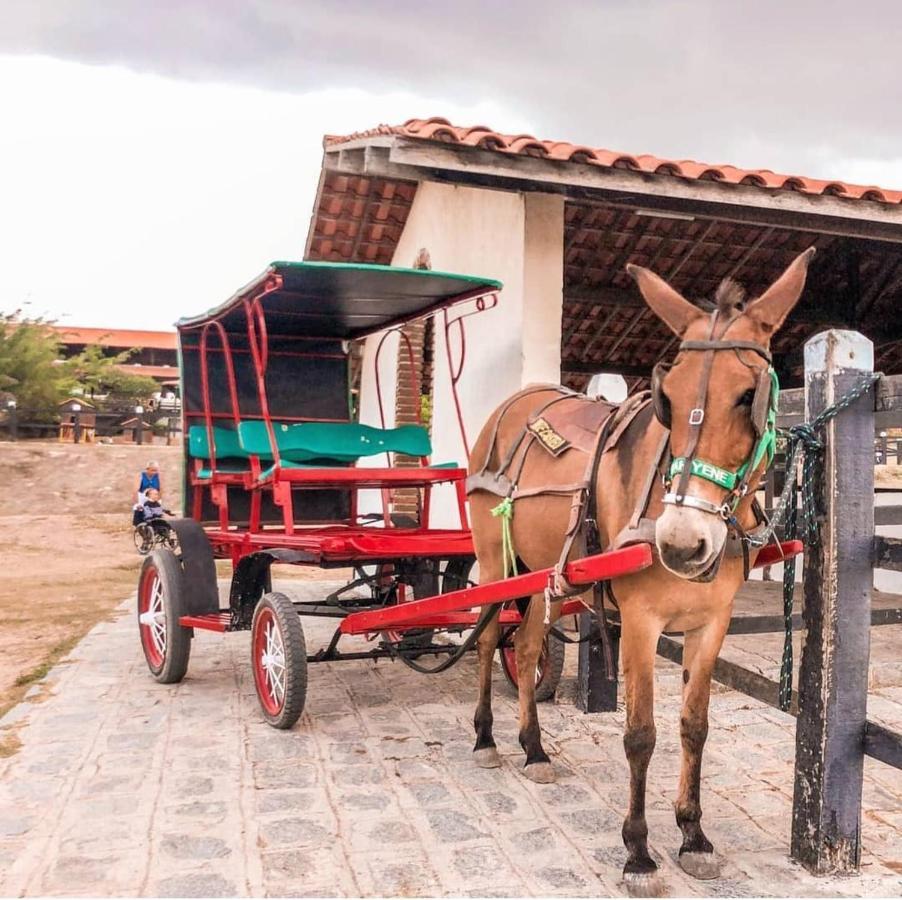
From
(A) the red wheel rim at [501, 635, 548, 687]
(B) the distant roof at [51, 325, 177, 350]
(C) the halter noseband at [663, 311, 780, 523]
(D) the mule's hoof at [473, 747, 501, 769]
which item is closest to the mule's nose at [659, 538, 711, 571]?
(C) the halter noseband at [663, 311, 780, 523]

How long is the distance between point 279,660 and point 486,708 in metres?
1.12

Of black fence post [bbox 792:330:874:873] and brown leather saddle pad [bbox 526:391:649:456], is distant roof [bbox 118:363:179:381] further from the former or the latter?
black fence post [bbox 792:330:874:873]

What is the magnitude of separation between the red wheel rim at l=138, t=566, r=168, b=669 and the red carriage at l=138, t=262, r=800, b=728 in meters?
0.01

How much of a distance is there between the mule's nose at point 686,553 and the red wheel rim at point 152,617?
12.7 feet

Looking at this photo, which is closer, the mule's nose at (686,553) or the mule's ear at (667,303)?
the mule's nose at (686,553)

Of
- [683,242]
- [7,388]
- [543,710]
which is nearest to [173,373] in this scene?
[7,388]

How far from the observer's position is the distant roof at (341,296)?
4.78 metres

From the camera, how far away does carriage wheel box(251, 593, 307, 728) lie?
439cm

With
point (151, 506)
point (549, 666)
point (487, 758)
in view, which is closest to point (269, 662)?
point (487, 758)

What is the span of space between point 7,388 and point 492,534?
104 feet

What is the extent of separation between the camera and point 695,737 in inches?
120

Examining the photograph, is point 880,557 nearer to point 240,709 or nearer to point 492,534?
point 492,534

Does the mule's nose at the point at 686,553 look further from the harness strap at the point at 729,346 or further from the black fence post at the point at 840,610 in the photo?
the black fence post at the point at 840,610

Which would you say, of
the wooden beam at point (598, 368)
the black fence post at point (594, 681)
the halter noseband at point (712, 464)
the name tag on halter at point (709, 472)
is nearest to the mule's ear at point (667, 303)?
the halter noseband at point (712, 464)
